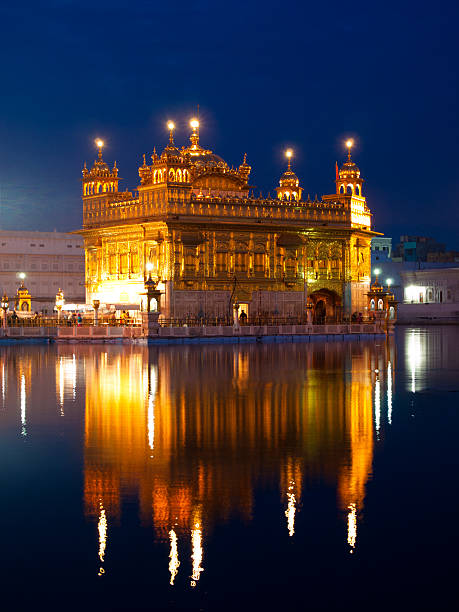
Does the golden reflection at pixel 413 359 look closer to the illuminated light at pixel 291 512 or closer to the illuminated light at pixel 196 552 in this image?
the illuminated light at pixel 291 512

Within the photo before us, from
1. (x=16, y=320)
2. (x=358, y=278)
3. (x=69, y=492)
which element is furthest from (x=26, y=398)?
(x=358, y=278)

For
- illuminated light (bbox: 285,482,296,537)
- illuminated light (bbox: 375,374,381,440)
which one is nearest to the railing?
illuminated light (bbox: 375,374,381,440)

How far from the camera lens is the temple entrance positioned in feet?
186

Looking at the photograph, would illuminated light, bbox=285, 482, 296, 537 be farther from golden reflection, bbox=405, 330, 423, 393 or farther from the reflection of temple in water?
golden reflection, bbox=405, 330, 423, 393

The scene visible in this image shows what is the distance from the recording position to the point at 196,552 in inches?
303

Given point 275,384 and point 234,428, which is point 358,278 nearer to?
point 275,384

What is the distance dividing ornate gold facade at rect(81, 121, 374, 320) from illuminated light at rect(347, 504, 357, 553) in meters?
41.4

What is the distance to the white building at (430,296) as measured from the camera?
88.6 meters

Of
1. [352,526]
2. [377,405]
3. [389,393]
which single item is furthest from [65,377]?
[352,526]

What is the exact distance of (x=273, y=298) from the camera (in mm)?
53688

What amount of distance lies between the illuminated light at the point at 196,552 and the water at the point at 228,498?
0.08 ft

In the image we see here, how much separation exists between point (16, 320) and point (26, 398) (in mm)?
29946

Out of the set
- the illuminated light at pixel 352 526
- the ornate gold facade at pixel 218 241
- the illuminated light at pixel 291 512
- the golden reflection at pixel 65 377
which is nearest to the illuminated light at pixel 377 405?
Answer: the illuminated light at pixel 291 512

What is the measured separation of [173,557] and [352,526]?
1798 mm
